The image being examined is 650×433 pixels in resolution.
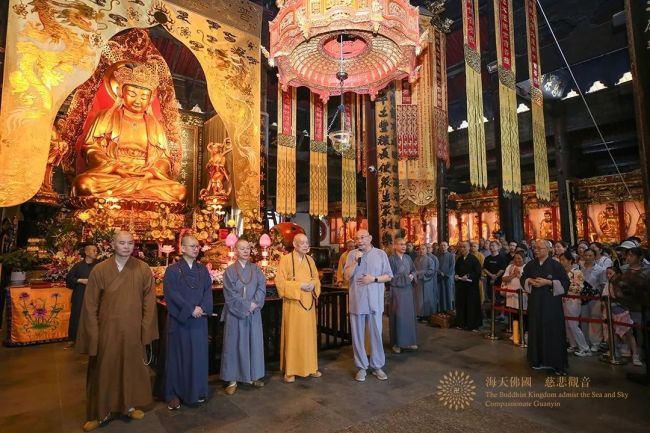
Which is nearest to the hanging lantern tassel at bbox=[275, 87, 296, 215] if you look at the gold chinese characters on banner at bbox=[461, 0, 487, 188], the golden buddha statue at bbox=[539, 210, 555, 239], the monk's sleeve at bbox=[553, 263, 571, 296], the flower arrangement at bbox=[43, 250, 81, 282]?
the gold chinese characters on banner at bbox=[461, 0, 487, 188]

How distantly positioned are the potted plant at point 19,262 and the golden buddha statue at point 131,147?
6.23 feet

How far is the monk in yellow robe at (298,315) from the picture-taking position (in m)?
3.65

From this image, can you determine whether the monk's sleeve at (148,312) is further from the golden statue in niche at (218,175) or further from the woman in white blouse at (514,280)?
the golden statue in niche at (218,175)

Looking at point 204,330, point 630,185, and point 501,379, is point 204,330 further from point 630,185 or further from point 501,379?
point 630,185

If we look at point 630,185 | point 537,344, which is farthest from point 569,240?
Answer: point 537,344

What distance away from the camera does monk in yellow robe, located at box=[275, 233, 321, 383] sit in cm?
365

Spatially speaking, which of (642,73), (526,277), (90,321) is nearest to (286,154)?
(526,277)

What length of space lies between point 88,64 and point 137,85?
2437 millimetres

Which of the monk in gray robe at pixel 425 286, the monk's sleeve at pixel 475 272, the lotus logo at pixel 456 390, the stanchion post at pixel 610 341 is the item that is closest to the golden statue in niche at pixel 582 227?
the monk in gray robe at pixel 425 286

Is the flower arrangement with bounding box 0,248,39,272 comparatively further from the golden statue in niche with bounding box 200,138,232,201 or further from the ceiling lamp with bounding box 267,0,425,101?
the ceiling lamp with bounding box 267,0,425,101

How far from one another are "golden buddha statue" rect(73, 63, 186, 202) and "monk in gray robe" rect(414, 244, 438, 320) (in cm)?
528

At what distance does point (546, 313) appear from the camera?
3887 mm

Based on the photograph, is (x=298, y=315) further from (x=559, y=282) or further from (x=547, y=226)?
(x=547, y=226)

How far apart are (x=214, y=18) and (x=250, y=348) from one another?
6650 mm
